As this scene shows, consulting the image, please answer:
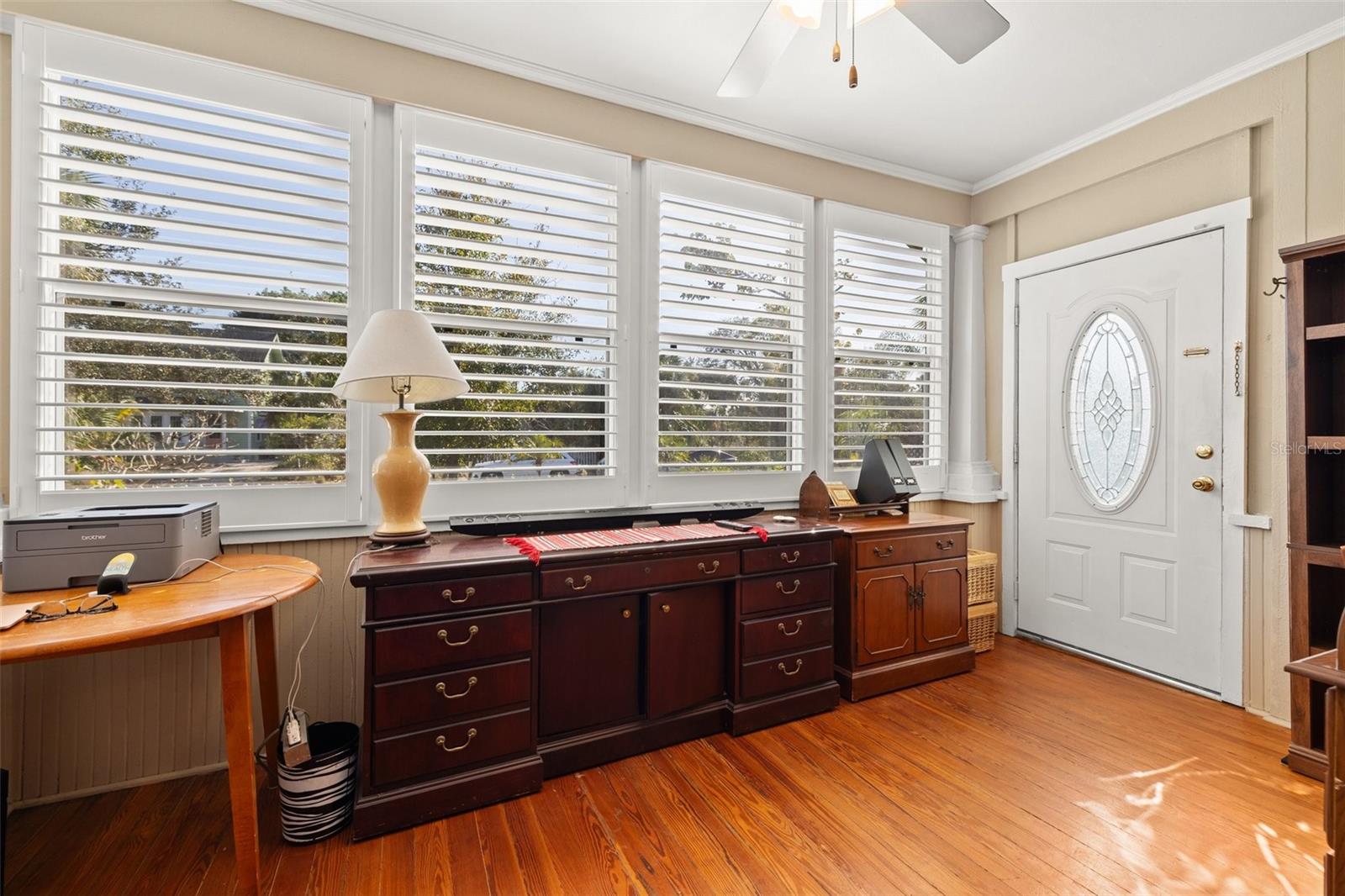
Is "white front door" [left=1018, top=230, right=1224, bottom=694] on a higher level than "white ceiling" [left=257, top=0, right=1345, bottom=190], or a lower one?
lower

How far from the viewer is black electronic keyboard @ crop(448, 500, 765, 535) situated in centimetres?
246

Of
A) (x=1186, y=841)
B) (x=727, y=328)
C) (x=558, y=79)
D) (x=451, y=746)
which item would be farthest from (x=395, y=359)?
(x=1186, y=841)

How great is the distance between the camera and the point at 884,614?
294cm

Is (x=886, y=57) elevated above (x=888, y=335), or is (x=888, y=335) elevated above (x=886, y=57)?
(x=886, y=57)

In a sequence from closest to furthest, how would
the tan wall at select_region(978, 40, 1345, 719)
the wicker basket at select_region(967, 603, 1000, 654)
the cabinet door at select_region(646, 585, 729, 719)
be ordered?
1. the cabinet door at select_region(646, 585, 729, 719)
2. the tan wall at select_region(978, 40, 1345, 719)
3. the wicker basket at select_region(967, 603, 1000, 654)

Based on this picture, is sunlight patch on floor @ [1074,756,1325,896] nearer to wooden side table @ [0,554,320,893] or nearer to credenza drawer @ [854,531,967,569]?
credenza drawer @ [854,531,967,569]

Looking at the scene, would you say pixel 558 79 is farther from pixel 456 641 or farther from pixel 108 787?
pixel 108 787

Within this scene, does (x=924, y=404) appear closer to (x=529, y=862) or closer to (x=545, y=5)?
(x=545, y=5)

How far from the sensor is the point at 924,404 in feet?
12.8

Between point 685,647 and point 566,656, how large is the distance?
51 centimetres

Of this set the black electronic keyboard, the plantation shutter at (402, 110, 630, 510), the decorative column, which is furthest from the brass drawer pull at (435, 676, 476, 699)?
the decorative column

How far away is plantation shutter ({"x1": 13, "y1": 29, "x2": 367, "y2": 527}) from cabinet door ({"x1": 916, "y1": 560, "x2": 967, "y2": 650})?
274 cm

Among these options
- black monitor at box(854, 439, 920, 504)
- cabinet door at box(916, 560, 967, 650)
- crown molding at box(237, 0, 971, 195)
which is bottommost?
cabinet door at box(916, 560, 967, 650)

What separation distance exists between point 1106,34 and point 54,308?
415 centimetres
